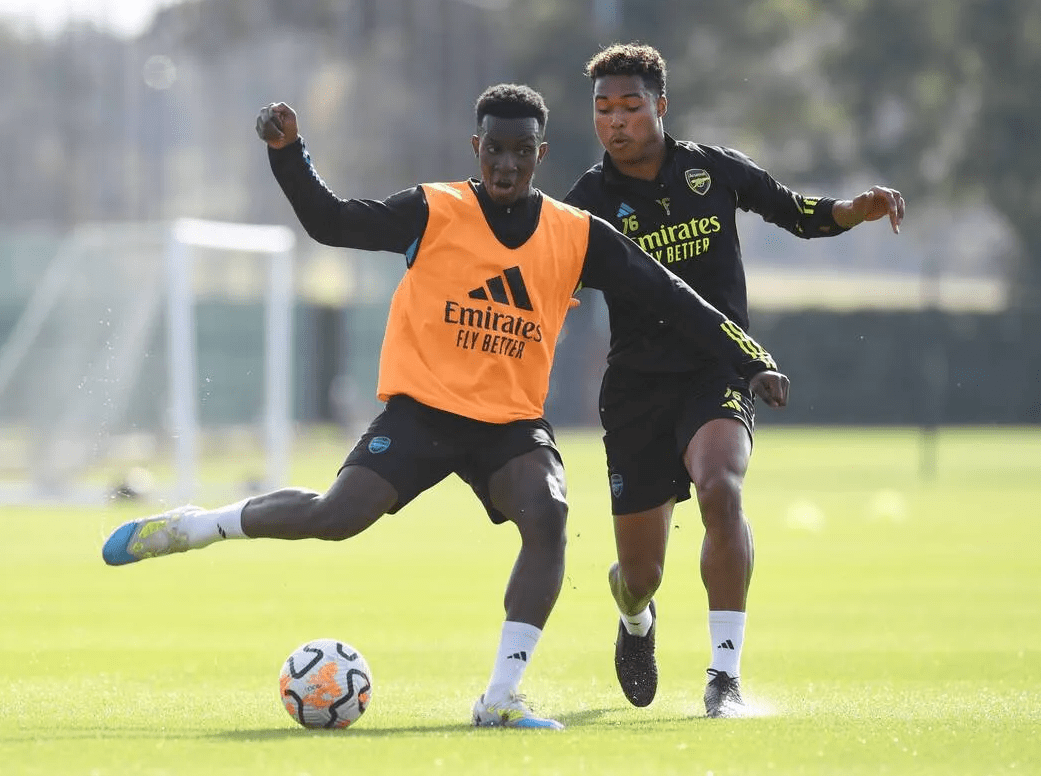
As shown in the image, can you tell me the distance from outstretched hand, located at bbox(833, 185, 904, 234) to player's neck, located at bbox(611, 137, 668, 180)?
800mm

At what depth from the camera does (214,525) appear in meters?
7.41

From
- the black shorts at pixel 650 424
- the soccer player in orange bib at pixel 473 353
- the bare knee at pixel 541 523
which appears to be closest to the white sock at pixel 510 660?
the soccer player in orange bib at pixel 473 353

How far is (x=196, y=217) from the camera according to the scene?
40.8 m

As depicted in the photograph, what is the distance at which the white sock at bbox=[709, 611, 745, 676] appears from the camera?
7.57 metres

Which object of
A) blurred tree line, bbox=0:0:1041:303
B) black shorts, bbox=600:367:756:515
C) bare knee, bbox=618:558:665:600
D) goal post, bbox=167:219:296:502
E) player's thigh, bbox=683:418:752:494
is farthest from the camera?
blurred tree line, bbox=0:0:1041:303

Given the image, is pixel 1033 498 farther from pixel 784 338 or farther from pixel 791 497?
pixel 784 338

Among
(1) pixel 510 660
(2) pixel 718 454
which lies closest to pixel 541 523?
(1) pixel 510 660

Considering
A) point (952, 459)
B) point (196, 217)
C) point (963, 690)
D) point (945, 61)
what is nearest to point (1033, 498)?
point (952, 459)

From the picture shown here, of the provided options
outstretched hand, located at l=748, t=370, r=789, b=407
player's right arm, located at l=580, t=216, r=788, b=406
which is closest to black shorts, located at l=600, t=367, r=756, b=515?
player's right arm, located at l=580, t=216, r=788, b=406

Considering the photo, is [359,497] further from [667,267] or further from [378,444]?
[667,267]

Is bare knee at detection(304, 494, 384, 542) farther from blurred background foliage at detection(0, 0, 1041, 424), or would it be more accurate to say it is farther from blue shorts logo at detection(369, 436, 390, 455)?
blurred background foliage at detection(0, 0, 1041, 424)

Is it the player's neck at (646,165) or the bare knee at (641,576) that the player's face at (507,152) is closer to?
the player's neck at (646,165)

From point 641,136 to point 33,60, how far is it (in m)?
32.9

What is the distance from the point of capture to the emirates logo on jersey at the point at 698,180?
27.2 feet
